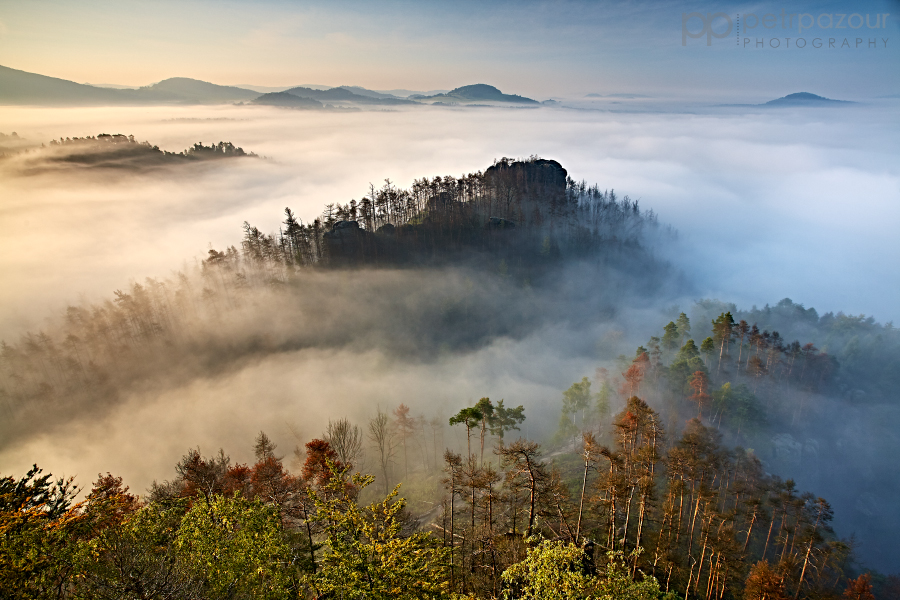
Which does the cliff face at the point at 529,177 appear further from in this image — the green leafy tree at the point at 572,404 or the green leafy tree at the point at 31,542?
the green leafy tree at the point at 31,542

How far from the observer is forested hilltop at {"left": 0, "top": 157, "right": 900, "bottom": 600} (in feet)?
67.2

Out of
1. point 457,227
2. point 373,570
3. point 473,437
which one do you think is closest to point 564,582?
point 373,570

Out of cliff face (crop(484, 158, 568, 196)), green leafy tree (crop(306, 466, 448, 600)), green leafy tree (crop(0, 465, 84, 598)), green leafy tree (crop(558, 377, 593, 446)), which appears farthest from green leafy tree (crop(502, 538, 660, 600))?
cliff face (crop(484, 158, 568, 196))

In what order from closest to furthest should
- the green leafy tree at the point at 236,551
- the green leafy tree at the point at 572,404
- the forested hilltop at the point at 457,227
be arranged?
the green leafy tree at the point at 236,551, the green leafy tree at the point at 572,404, the forested hilltop at the point at 457,227

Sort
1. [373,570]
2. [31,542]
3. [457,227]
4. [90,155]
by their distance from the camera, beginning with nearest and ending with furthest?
[31,542] < [373,570] < [457,227] < [90,155]

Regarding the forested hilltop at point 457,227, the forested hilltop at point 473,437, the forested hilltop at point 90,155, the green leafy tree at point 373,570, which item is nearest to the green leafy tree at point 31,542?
the forested hilltop at point 473,437

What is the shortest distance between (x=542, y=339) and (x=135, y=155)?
644 ft

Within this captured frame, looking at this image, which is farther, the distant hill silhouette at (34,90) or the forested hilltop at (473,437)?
the distant hill silhouette at (34,90)

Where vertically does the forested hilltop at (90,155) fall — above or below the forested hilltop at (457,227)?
above

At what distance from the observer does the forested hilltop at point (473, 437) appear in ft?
67.2

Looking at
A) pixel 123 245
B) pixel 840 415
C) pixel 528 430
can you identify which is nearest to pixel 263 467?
pixel 528 430

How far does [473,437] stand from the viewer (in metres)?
79.5

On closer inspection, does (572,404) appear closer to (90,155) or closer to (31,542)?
(31,542)

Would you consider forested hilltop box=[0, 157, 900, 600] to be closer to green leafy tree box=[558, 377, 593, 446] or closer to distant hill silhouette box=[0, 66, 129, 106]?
green leafy tree box=[558, 377, 593, 446]
